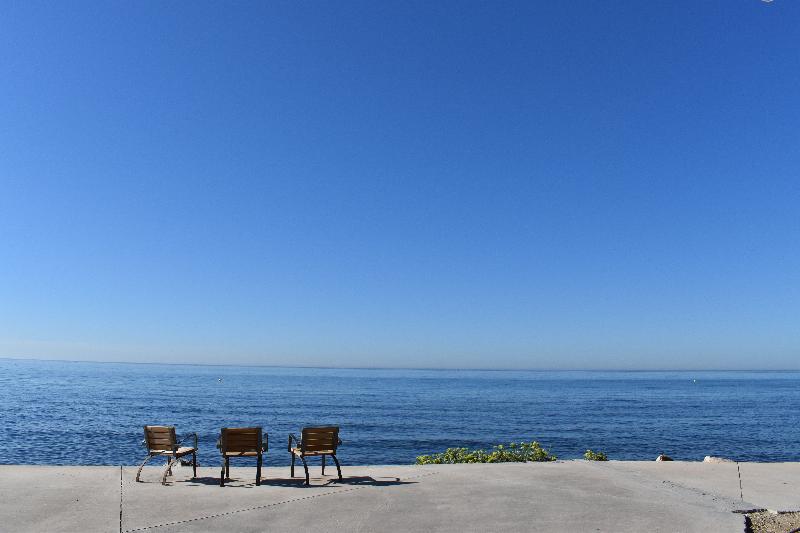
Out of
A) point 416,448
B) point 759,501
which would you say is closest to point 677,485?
point 759,501

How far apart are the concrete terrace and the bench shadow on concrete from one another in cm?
2

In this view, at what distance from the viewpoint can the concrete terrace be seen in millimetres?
7250

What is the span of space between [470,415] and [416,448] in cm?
2316

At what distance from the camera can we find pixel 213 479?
998cm

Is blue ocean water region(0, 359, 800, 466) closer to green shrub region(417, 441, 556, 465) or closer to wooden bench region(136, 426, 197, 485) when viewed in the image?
green shrub region(417, 441, 556, 465)

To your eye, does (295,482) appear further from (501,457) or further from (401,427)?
(401,427)

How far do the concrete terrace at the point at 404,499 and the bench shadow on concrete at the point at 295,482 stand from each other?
0.02 m

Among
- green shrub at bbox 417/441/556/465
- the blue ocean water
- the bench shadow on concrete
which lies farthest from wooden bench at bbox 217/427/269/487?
the blue ocean water

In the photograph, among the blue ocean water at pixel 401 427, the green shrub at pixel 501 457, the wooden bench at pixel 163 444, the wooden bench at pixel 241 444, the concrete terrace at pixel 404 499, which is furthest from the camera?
the blue ocean water at pixel 401 427

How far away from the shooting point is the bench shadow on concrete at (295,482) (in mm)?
9531

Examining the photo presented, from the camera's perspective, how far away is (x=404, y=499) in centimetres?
855

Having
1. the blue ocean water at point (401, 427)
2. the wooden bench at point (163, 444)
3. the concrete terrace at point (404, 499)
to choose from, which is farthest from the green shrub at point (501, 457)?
the blue ocean water at point (401, 427)

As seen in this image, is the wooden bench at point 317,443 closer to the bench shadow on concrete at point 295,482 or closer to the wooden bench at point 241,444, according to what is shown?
the bench shadow on concrete at point 295,482

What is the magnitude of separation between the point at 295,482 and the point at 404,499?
86.0 inches
